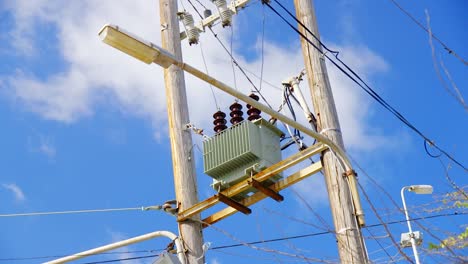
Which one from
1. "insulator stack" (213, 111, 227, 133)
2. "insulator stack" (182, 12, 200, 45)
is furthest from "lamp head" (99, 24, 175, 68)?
"insulator stack" (182, 12, 200, 45)

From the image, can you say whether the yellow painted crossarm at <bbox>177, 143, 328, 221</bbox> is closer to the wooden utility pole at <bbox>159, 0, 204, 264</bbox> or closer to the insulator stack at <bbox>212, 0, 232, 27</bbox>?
the wooden utility pole at <bbox>159, 0, 204, 264</bbox>

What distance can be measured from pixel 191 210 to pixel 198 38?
3.52m

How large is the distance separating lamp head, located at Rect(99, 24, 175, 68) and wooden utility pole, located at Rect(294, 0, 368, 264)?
236 cm

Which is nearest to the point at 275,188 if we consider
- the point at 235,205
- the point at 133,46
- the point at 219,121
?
the point at 235,205

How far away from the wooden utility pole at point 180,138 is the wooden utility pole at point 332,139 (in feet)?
5.04

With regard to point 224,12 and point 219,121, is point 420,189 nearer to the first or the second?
point 224,12

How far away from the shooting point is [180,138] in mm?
10477

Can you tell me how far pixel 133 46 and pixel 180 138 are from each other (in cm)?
254

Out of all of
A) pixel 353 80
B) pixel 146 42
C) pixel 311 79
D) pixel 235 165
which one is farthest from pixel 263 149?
pixel 146 42

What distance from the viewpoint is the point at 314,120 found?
1051 centimetres

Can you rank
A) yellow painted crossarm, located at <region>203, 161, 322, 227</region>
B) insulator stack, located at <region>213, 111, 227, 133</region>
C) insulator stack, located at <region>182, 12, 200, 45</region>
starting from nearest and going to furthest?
yellow painted crossarm, located at <region>203, 161, 322, 227</region> < insulator stack, located at <region>213, 111, 227, 133</region> < insulator stack, located at <region>182, 12, 200, 45</region>

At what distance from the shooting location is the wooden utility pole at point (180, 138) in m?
9.84

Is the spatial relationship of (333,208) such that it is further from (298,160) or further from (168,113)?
(168,113)

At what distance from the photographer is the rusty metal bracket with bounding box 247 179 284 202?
33.0 feet
